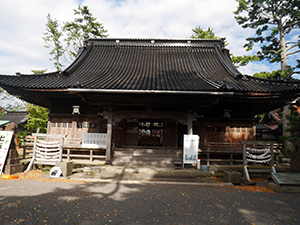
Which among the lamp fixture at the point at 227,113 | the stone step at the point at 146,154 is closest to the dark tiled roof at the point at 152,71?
the lamp fixture at the point at 227,113

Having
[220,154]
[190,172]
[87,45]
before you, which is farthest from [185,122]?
[87,45]

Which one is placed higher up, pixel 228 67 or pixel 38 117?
pixel 228 67

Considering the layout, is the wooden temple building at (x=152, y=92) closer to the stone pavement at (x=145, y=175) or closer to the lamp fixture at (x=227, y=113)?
the lamp fixture at (x=227, y=113)

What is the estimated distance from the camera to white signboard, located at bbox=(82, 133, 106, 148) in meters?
8.81

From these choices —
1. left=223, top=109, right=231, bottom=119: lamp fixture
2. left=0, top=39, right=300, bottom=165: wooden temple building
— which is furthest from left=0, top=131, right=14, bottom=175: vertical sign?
left=223, top=109, right=231, bottom=119: lamp fixture

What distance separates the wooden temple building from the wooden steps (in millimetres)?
396

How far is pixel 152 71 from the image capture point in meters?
10.7

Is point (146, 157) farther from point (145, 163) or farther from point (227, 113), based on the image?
point (227, 113)

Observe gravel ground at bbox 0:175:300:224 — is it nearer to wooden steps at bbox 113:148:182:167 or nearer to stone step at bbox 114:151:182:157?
wooden steps at bbox 113:148:182:167

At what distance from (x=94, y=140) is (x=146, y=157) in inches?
116

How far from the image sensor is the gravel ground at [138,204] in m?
3.81

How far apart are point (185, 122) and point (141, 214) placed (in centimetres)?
537

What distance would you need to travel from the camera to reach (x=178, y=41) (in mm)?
13867

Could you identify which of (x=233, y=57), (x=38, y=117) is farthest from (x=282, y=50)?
(x=38, y=117)
